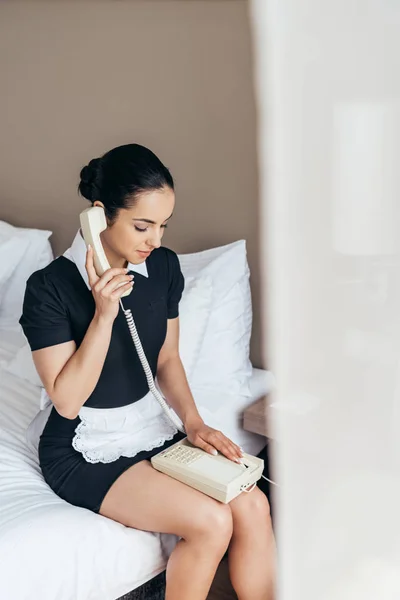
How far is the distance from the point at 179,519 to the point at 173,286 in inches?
22.1

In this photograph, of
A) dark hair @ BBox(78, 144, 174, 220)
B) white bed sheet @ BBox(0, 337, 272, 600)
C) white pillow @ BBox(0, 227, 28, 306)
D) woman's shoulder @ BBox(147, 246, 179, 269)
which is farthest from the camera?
white pillow @ BBox(0, 227, 28, 306)

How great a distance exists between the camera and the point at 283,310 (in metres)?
0.21

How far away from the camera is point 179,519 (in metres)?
1.12

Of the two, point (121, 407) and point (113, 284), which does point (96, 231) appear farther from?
point (121, 407)

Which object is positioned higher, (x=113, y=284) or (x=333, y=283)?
(x=333, y=283)

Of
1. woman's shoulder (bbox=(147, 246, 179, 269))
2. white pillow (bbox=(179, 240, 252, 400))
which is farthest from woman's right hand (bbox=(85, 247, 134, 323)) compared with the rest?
white pillow (bbox=(179, 240, 252, 400))

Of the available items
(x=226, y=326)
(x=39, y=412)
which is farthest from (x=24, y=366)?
(x=226, y=326)

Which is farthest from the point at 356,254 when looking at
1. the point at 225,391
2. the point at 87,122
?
the point at 87,122

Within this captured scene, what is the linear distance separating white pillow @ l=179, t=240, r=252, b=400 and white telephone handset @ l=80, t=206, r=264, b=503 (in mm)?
410

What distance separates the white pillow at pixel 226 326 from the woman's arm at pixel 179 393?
0.63 ft

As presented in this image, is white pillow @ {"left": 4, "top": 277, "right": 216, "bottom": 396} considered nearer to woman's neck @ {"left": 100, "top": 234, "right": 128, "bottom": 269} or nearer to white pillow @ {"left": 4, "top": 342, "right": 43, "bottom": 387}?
white pillow @ {"left": 4, "top": 342, "right": 43, "bottom": 387}

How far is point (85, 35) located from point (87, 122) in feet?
0.93

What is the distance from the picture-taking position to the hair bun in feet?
3.91

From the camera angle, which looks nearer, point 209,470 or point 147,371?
point 209,470
